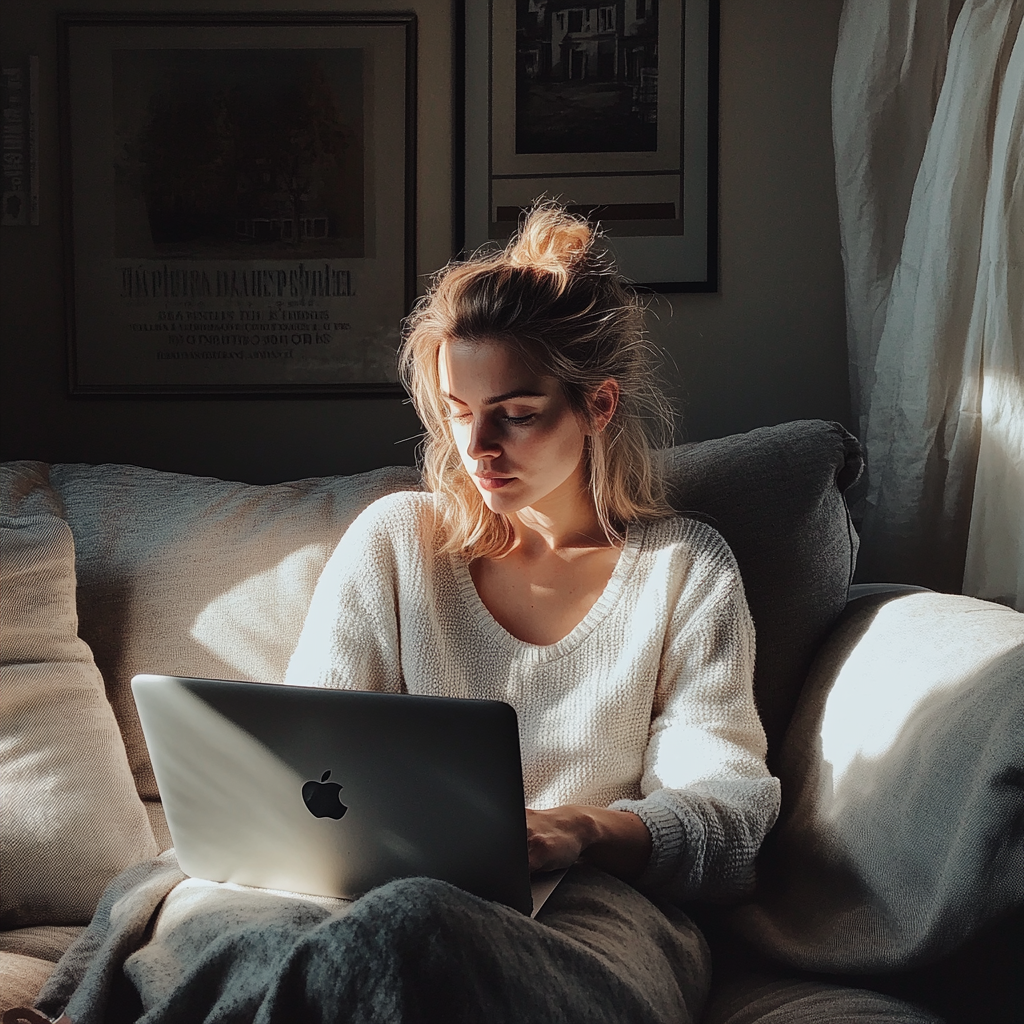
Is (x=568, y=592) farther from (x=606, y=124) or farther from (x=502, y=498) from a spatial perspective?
(x=606, y=124)

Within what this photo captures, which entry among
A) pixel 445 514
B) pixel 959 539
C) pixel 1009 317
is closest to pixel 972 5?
pixel 1009 317

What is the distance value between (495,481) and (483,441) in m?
0.05

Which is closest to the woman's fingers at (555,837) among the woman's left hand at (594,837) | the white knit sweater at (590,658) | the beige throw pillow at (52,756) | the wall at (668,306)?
the woman's left hand at (594,837)

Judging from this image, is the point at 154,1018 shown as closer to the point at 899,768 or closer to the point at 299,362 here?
the point at 899,768

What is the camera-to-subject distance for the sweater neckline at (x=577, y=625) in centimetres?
131

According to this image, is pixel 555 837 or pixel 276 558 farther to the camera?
pixel 276 558

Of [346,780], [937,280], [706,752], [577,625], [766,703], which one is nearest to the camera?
[346,780]

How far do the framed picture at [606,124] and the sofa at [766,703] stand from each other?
2.02 feet

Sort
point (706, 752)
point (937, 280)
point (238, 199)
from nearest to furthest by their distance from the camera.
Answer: point (706, 752), point (937, 280), point (238, 199)

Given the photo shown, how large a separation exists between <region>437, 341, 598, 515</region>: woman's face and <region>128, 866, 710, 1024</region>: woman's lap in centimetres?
49

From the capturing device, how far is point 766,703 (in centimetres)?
145

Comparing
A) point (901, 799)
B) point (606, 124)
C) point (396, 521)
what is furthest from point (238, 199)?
point (901, 799)

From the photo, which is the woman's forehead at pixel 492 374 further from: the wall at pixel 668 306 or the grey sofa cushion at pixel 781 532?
the wall at pixel 668 306

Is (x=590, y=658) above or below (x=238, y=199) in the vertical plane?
below
